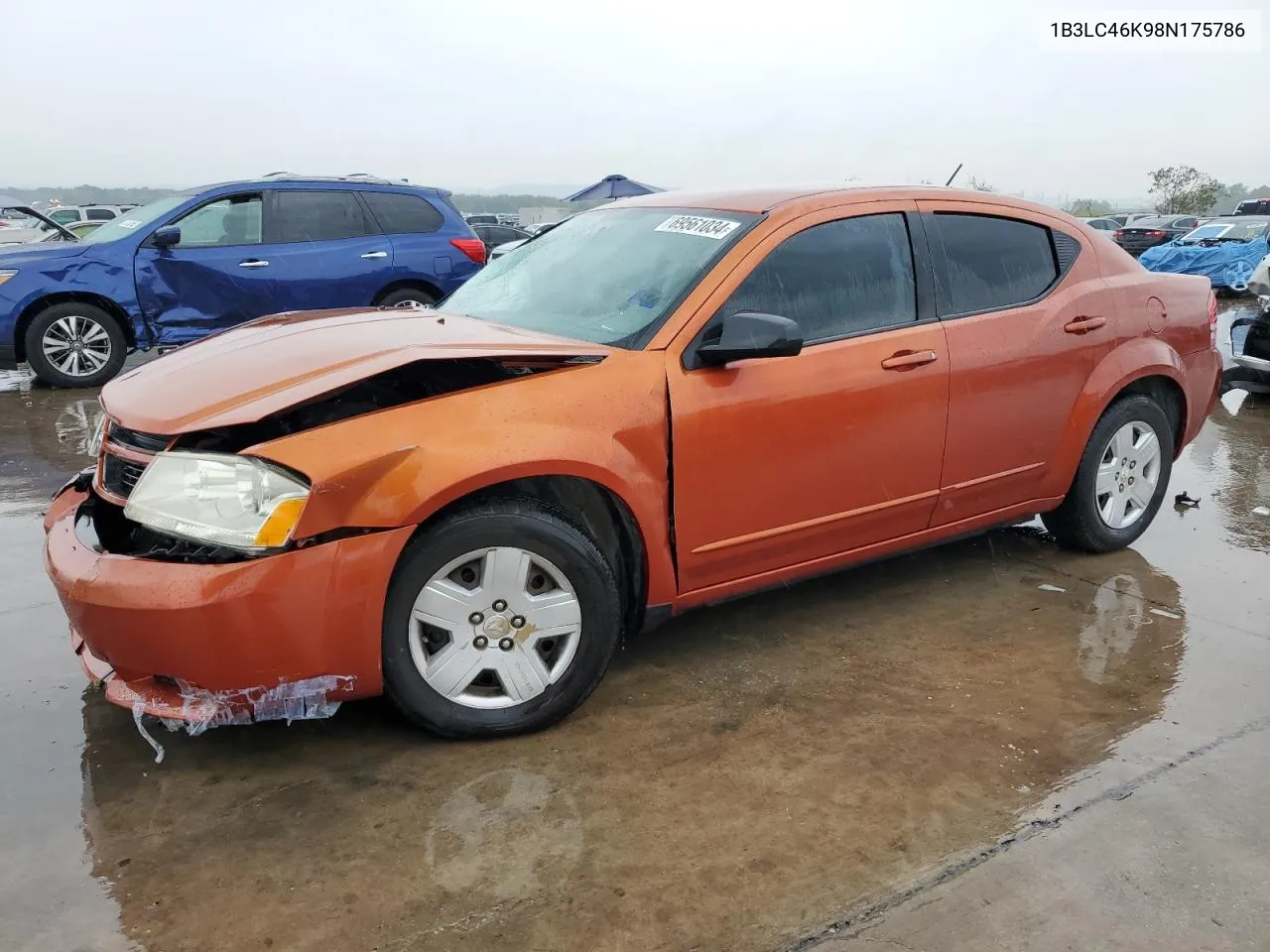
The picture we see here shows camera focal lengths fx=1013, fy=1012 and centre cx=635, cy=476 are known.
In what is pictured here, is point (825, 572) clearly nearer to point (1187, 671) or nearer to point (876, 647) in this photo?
point (876, 647)

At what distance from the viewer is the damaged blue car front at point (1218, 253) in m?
16.3

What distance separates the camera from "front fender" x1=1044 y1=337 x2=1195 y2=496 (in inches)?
161

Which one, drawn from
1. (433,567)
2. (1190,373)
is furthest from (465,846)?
(1190,373)

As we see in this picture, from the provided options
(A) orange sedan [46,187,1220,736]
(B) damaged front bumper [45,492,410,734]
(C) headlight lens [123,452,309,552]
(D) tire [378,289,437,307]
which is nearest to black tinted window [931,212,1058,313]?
(A) orange sedan [46,187,1220,736]

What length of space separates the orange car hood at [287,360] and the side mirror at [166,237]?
5.47 m

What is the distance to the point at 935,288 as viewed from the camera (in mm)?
3717

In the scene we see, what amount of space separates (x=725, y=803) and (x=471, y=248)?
746 centimetres

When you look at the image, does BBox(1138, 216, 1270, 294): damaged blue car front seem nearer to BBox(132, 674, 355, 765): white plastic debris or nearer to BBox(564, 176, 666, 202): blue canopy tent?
BBox(564, 176, 666, 202): blue canopy tent

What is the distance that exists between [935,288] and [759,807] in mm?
2054

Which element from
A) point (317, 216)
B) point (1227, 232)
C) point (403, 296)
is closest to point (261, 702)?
point (403, 296)

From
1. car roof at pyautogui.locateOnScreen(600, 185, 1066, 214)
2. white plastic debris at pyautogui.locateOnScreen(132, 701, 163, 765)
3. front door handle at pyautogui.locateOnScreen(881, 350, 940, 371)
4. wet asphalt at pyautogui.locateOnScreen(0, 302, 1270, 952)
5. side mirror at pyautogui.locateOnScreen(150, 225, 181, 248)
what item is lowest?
wet asphalt at pyautogui.locateOnScreen(0, 302, 1270, 952)

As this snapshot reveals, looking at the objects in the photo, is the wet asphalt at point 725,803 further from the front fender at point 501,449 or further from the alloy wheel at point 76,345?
the alloy wheel at point 76,345

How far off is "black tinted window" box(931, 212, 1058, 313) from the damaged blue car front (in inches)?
520

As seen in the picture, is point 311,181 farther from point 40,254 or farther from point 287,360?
point 287,360
